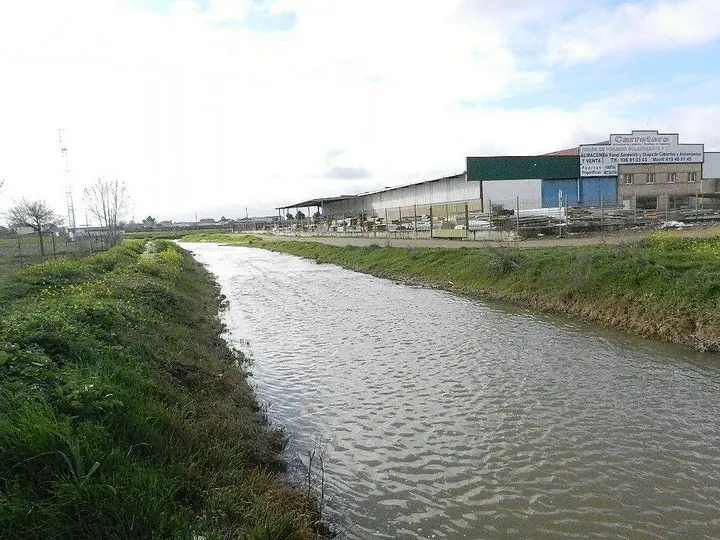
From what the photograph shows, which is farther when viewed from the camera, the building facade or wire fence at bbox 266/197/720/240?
the building facade

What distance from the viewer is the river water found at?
5.63 m

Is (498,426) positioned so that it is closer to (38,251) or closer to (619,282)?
(619,282)

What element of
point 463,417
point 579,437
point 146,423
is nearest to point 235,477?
point 146,423

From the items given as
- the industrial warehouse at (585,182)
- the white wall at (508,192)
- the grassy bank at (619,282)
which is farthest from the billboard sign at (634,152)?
the grassy bank at (619,282)

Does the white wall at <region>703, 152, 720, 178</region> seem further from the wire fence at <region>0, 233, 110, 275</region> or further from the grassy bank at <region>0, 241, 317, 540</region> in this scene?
the grassy bank at <region>0, 241, 317, 540</region>

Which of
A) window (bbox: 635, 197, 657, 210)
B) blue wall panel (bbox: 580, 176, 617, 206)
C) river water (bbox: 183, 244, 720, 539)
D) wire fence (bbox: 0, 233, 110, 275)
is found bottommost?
river water (bbox: 183, 244, 720, 539)

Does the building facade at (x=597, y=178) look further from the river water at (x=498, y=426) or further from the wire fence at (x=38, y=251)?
the river water at (x=498, y=426)

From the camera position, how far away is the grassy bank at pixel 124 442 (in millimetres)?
4145

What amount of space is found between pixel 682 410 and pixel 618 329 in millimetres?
5388

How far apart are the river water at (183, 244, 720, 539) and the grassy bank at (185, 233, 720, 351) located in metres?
0.88

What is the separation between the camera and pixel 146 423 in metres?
5.61

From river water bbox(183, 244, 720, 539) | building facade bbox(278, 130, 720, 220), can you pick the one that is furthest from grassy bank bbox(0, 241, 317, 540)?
building facade bbox(278, 130, 720, 220)

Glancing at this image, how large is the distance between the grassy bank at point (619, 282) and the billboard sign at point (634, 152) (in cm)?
2726

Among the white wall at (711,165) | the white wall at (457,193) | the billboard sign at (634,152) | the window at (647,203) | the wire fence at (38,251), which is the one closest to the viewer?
the wire fence at (38,251)
